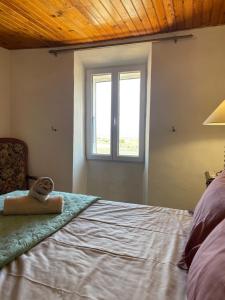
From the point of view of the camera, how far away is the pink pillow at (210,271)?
610mm

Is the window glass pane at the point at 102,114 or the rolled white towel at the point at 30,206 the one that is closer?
the rolled white towel at the point at 30,206

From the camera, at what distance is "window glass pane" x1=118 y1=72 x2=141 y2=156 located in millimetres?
3287

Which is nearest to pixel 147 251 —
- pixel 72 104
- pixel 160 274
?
pixel 160 274

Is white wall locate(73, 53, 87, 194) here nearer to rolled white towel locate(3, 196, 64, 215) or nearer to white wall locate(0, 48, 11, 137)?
white wall locate(0, 48, 11, 137)

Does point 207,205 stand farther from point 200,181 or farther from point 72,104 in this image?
point 72,104

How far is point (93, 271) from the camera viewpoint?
1008 mm

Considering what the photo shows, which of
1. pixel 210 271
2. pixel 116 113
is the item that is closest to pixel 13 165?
pixel 116 113

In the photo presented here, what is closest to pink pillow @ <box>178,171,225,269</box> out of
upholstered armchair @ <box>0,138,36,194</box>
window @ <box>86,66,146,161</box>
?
window @ <box>86,66,146,161</box>

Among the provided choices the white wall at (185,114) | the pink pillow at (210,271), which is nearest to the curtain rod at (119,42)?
the white wall at (185,114)

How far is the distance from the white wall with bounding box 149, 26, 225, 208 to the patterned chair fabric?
5.80 feet

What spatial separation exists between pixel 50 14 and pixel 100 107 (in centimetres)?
142

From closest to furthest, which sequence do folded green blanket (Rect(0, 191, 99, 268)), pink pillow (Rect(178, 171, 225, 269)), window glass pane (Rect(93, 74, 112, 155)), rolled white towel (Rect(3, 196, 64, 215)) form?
pink pillow (Rect(178, 171, 225, 269)) < folded green blanket (Rect(0, 191, 99, 268)) < rolled white towel (Rect(3, 196, 64, 215)) < window glass pane (Rect(93, 74, 112, 155))

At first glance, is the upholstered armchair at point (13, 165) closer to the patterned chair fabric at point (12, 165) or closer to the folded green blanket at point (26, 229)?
the patterned chair fabric at point (12, 165)

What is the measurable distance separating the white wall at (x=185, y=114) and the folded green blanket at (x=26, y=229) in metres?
1.35
